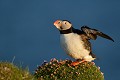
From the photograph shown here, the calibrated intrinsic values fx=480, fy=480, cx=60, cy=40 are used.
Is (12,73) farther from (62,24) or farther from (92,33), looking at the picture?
(92,33)

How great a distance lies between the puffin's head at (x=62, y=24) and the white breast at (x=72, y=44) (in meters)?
0.68

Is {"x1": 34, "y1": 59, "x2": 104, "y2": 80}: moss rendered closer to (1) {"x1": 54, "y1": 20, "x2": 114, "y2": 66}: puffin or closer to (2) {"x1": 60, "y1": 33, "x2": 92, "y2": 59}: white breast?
(1) {"x1": 54, "y1": 20, "x2": 114, "y2": 66}: puffin

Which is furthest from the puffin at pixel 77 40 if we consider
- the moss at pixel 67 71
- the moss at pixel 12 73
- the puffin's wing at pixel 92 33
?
the moss at pixel 12 73

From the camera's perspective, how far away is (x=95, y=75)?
65.0ft

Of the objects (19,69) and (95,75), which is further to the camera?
(95,75)

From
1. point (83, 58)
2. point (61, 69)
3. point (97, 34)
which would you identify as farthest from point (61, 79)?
point (97, 34)

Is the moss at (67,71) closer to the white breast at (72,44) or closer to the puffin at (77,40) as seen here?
the puffin at (77,40)

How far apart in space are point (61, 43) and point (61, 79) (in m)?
1.64

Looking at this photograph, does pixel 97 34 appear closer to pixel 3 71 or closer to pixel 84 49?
pixel 84 49

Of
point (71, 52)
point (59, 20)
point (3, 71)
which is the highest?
point (59, 20)

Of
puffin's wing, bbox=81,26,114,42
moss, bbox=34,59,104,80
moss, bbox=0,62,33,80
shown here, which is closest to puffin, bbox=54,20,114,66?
puffin's wing, bbox=81,26,114,42

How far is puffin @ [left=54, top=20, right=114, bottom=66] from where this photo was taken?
64.7 feet

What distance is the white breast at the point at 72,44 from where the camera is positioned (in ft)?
64.4

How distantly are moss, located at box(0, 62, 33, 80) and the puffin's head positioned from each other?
6.45 meters
